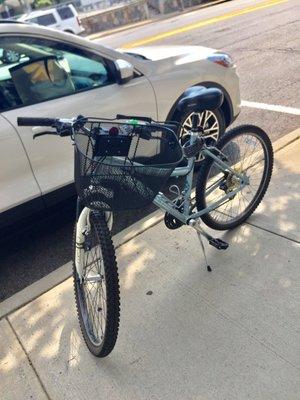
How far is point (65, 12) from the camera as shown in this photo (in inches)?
899

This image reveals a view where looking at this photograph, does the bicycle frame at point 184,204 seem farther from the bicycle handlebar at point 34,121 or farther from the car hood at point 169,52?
the car hood at point 169,52

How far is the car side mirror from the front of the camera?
3463mm

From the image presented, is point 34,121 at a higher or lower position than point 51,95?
higher

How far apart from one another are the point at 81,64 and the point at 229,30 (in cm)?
1025

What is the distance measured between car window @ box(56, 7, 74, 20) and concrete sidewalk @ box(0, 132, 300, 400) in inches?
881

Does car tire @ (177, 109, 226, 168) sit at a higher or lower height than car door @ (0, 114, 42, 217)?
lower

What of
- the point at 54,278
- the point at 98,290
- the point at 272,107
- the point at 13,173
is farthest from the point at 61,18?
the point at 98,290

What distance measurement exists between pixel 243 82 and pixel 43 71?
4804 millimetres

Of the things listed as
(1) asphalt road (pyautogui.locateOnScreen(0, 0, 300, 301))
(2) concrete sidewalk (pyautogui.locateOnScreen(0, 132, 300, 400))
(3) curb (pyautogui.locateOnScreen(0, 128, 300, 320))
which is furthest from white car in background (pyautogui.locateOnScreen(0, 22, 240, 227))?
(2) concrete sidewalk (pyautogui.locateOnScreen(0, 132, 300, 400))

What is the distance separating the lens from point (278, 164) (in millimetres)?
4113

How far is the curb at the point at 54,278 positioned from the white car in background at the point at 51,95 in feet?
1.76

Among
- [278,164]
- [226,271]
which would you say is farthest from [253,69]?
[226,271]

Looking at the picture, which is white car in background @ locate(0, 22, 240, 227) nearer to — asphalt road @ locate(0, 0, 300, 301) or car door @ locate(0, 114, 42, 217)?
car door @ locate(0, 114, 42, 217)

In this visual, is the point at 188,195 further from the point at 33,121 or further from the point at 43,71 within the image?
the point at 43,71
